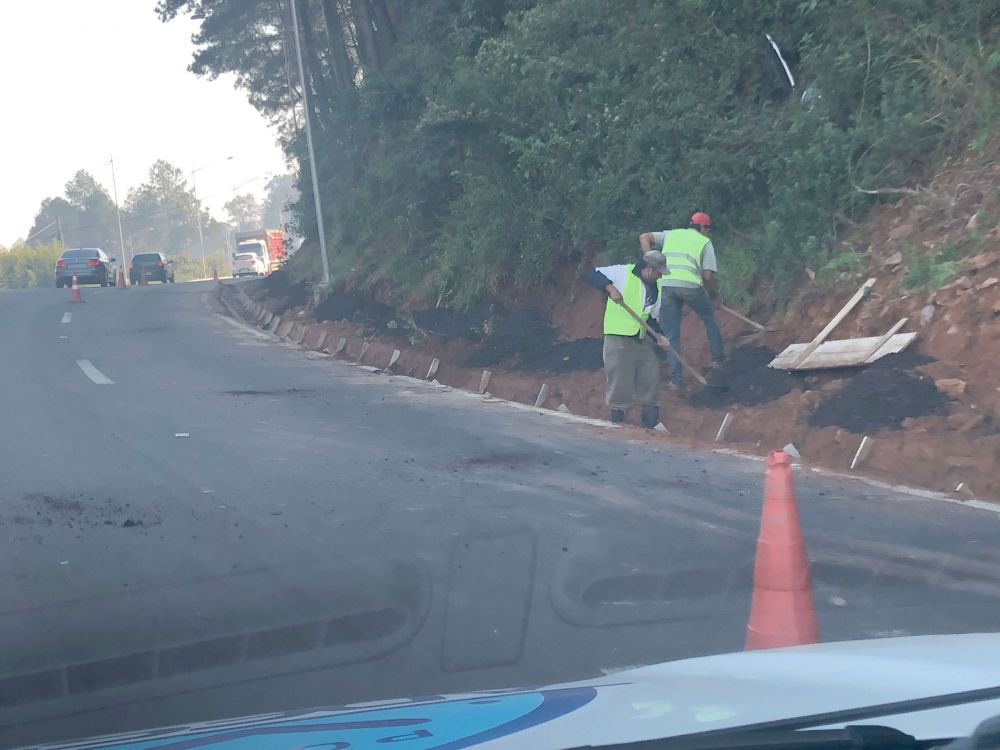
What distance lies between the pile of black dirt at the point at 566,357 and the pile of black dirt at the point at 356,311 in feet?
15.1

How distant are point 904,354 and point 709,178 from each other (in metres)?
4.29

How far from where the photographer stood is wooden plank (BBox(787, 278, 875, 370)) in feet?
36.7

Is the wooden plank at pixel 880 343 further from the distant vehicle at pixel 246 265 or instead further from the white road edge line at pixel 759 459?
the distant vehicle at pixel 246 265

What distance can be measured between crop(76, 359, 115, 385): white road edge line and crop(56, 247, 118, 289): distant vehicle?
26.2m

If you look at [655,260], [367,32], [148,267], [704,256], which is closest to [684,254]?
[704,256]

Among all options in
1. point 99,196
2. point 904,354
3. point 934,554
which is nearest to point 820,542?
point 934,554

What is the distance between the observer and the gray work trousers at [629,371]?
36.6ft

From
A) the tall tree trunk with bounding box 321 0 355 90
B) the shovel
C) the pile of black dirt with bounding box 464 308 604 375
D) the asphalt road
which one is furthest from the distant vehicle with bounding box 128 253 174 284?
the shovel

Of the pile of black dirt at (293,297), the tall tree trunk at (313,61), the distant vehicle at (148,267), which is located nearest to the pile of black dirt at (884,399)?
the pile of black dirt at (293,297)

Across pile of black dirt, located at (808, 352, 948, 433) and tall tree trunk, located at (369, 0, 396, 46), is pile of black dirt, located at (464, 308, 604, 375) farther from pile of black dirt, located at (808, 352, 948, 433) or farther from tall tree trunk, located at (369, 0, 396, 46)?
tall tree trunk, located at (369, 0, 396, 46)

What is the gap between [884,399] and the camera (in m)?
9.74

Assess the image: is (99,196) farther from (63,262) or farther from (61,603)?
(61,603)

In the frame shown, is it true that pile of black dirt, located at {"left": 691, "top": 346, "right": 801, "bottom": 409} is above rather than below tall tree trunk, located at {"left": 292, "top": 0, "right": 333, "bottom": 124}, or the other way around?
below

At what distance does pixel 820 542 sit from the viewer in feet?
23.1
